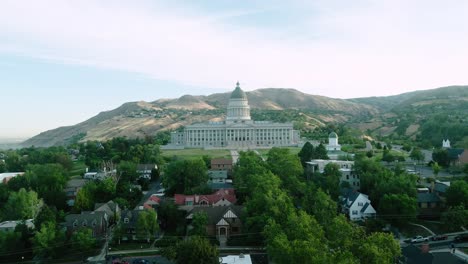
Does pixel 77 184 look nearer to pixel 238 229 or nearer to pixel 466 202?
pixel 238 229

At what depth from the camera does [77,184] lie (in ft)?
195

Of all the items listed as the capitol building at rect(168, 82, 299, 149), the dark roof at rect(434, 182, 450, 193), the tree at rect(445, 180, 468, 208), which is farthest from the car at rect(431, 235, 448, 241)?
the capitol building at rect(168, 82, 299, 149)

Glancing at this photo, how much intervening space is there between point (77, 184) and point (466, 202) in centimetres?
4756

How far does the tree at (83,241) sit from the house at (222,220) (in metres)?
9.31

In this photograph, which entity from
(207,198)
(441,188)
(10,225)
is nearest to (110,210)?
(10,225)

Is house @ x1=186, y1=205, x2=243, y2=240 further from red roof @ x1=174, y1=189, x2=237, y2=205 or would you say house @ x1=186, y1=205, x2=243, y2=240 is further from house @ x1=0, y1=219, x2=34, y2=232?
house @ x1=0, y1=219, x2=34, y2=232

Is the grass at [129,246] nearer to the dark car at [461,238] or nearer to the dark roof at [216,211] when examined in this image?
the dark roof at [216,211]

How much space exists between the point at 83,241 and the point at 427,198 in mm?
33466

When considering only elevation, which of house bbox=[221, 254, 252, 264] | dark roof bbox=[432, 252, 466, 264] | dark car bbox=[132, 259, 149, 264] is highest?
dark roof bbox=[432, 252, 466, 264]

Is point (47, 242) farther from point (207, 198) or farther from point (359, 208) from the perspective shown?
point (359, 208)

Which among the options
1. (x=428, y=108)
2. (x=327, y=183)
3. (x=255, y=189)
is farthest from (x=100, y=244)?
(x=428, y=108)

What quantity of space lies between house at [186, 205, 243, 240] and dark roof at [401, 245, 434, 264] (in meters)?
15.2

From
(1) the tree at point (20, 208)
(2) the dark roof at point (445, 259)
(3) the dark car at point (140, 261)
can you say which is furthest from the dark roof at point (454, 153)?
(1) the tree at point (20, 208)

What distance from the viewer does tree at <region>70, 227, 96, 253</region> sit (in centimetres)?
3653
